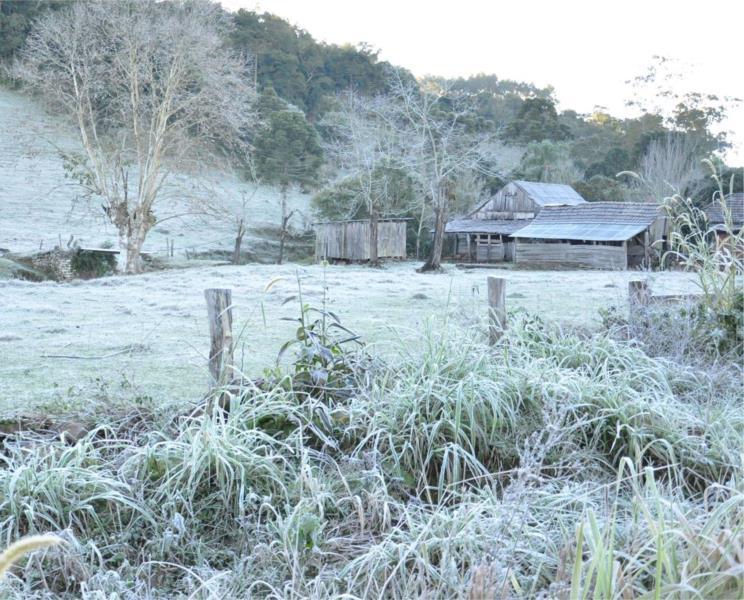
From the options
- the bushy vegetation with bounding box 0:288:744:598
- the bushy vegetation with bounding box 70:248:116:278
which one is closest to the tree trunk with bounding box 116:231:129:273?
the bushy vegetation with bounding box 70:248:116:278

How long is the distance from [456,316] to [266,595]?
167 inches

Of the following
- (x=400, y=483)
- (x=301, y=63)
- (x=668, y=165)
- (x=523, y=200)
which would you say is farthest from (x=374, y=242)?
(x=301, y=63)

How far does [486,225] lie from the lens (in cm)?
3922

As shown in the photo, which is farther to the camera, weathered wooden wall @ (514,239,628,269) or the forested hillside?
the forested hillside

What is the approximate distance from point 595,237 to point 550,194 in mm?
9069

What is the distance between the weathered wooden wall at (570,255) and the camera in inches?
1228

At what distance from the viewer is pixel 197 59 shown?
24.8m

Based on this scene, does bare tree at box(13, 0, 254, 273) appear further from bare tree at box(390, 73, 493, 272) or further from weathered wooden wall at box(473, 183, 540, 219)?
weathered wooden wall at box(473, 183, 540, 219)

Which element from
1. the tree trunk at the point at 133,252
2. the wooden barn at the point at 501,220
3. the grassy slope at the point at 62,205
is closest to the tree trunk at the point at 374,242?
the grassy slope at the point at 62,205

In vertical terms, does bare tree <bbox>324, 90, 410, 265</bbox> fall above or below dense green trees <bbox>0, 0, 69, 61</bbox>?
below

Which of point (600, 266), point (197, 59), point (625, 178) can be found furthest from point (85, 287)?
point (625, 178)

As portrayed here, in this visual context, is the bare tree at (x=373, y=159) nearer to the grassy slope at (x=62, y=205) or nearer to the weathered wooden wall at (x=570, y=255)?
the grassy slope at (x=62, y=205)

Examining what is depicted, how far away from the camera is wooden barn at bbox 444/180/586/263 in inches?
1517

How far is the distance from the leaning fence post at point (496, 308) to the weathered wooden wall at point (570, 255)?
24.9 meters
